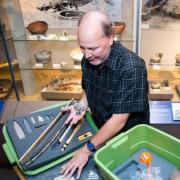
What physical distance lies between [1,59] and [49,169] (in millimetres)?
1718

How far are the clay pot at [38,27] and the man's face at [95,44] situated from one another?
1259 mm

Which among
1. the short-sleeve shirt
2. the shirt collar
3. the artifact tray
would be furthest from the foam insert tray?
the shirt collar

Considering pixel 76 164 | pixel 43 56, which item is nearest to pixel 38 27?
pixel 43 56

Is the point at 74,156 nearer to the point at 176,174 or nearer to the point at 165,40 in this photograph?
the point at 176,174

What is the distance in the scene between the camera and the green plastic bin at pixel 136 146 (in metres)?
0.85

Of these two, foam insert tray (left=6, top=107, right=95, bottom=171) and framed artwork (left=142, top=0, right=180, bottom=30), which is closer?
foam insert tray (left=6, top=107, right=95, bottom=171)

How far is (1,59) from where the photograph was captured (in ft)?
7.66

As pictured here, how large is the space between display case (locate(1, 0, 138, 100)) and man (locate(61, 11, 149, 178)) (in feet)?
3.07

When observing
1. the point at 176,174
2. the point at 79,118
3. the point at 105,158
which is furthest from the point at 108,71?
the point at 176,174

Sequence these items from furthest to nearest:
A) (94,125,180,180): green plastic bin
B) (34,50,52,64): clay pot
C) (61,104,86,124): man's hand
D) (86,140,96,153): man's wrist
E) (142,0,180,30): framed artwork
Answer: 1. (34,50,52,64): clay pot
2. (142,0,180,30): framed artwork
3. (61,104,86,124): man's hand
4. (86,140,96,153): man's wrist
5. (94,125,180,180): green plastic bin

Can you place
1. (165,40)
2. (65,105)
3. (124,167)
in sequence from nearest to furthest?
1. (124,167)
2. (65,105)
3. (165,40)

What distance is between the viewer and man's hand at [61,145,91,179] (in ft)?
2.91

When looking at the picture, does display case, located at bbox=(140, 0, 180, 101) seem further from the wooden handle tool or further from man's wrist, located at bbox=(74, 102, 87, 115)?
the wooden handle tool

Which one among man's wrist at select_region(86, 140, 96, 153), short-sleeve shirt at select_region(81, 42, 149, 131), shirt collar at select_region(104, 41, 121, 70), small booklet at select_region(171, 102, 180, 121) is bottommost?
small booklet at select_region(171, 102, 180, 121)
